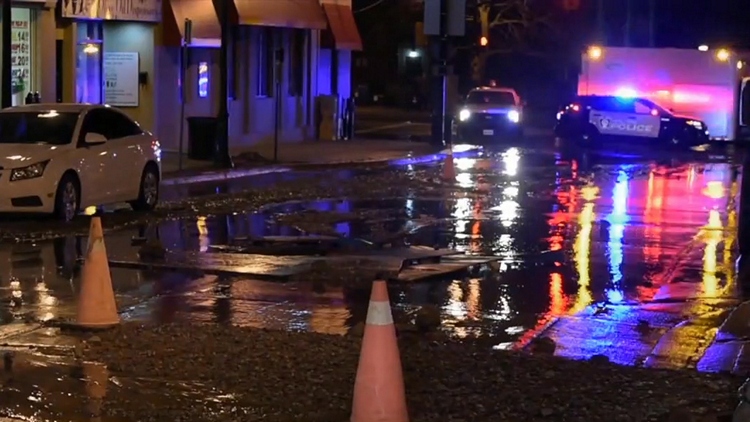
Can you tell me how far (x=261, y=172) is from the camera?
28125 millimetres

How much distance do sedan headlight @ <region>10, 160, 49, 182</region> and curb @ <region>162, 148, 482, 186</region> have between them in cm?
748

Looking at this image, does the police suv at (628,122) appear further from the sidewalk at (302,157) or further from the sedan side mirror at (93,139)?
the sedan side mirror at (93,139)

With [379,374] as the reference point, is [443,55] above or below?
above

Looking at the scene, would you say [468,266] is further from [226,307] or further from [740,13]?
[740,13]

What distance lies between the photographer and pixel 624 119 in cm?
4069

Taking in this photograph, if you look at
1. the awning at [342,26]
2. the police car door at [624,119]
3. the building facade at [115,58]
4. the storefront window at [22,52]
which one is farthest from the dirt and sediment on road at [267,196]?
the police car door at [624,119]

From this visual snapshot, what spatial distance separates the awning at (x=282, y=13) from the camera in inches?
1296

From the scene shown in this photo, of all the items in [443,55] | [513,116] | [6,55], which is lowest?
[513,116]

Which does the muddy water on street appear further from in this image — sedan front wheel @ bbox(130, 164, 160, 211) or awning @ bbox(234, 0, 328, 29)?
awning @ bbox(234, 0, 328, 29)

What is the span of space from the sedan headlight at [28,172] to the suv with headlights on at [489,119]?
2634 cm

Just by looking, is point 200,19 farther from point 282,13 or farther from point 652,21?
point 652,21

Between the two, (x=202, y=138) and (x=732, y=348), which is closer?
(x=732, y=348)

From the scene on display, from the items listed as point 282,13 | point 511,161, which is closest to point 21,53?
point 282,13

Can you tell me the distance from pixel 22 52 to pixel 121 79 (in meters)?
4.00
